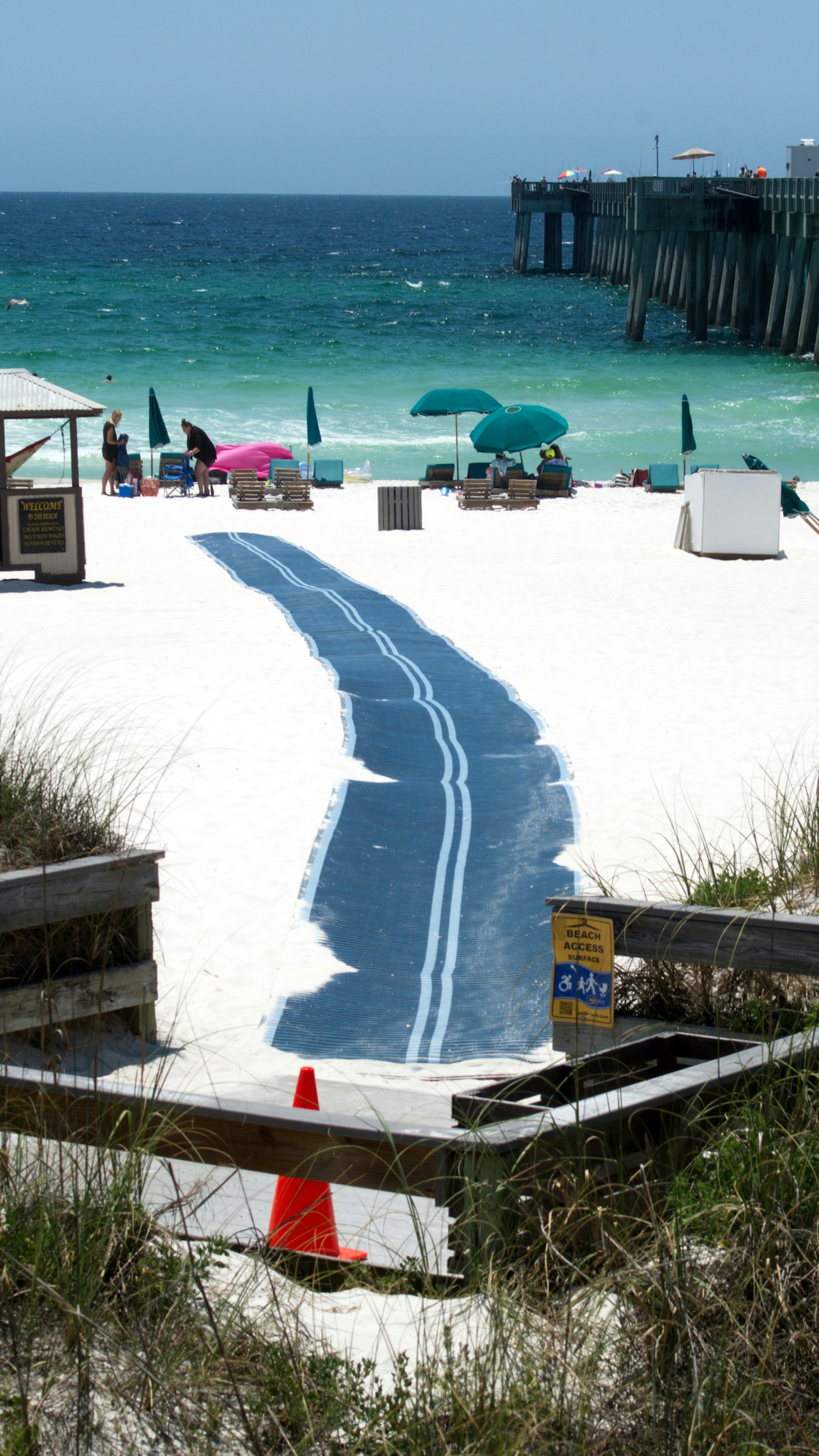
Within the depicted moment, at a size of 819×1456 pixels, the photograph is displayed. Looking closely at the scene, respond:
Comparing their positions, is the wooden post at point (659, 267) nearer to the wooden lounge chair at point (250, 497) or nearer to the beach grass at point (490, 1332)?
the wooden lounge chair at point (250, 497)

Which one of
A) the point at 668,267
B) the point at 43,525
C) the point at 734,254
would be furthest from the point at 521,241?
the point at 43,525

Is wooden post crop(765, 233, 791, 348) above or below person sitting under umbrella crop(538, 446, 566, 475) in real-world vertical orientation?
above

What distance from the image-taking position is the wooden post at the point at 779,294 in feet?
134

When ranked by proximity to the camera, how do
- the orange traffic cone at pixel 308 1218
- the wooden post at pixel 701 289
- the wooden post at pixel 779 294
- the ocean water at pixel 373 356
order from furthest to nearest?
the wooden post at pixel 701 289 → the wooden post at pixel 779 294 → the ocean water at pixel 373 356 → the orange traffic cone at pixel 308 1218

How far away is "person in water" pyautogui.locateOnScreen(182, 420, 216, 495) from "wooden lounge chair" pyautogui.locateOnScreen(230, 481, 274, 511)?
96cm

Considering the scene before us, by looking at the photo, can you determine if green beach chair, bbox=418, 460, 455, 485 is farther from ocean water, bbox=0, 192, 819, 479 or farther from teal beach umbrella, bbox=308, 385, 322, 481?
ocean water, bbox=0, 192, 819, 479

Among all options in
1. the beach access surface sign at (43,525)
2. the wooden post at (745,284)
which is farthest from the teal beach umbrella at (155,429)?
the wooden post at (745,284)

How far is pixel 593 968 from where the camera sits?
11.6 feet

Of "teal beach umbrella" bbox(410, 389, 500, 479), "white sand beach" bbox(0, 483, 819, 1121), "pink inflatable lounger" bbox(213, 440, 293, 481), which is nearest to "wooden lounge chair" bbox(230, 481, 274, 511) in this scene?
"white sand beach" bbox(0, 483, 819, 1121)

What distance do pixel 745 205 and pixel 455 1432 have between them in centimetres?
4429

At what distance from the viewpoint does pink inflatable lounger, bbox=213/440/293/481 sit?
868 inches

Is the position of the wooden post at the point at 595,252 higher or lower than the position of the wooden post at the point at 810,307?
higher

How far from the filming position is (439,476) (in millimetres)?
22500

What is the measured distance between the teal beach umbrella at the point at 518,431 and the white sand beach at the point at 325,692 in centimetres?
271
